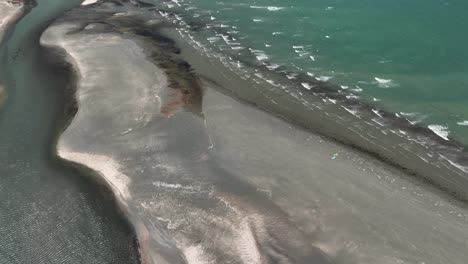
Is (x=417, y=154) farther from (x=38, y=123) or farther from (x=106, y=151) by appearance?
(x=38, y=123)

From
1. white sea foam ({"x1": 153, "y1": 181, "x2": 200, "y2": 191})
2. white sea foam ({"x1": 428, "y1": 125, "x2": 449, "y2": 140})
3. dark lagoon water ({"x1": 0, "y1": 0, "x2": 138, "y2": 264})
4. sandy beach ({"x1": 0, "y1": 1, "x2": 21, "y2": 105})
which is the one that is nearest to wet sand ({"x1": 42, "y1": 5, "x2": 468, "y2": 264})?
white sea foam ({"x1": 153, "y1": 181, "x2": 200, "y2": 191})

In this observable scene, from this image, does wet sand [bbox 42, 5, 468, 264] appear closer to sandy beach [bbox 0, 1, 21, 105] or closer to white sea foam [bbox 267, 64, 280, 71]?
white sea foam [bbox 267, 64, 280, 71]

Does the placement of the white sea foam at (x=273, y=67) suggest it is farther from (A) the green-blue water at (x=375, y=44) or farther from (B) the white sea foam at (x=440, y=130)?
(B) the white sea foam at (x=440, y=130)

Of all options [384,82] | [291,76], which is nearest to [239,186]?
[291,76]

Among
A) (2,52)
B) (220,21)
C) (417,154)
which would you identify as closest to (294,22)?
(220,21)

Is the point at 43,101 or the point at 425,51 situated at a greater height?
the point at 425,51

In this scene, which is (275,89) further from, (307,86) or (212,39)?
(212,39)

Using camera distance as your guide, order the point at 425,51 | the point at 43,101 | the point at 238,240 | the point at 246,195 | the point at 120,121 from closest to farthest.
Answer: the point at 238,240 → the point at 246,195 → the point at 120,121 → the point at 43,101 → the point at 425,51

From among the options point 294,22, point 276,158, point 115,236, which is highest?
point 294,22
